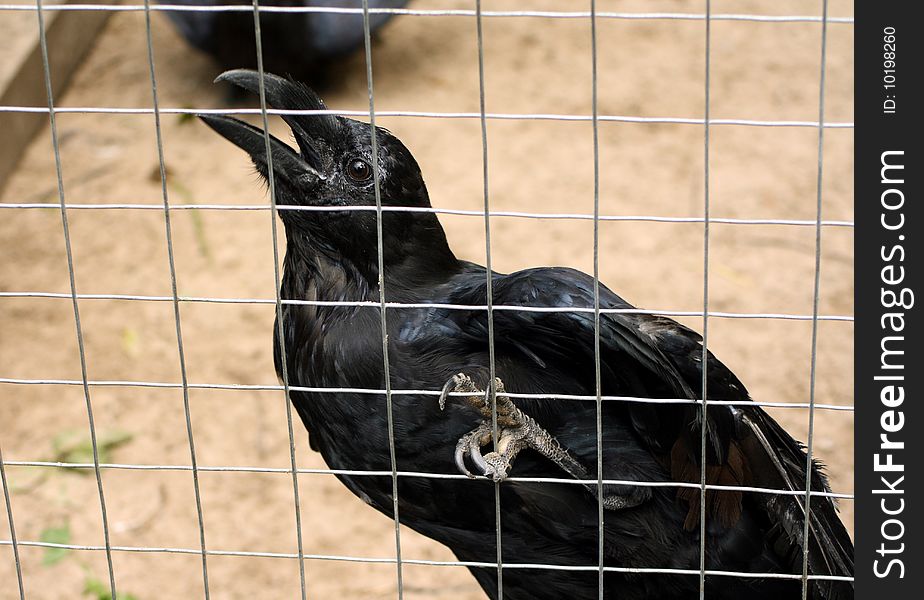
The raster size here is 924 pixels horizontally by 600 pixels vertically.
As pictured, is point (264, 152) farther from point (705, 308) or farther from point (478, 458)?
point (705, 308)

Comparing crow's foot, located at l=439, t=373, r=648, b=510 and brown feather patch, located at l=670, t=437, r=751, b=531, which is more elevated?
crow's foot, located at l=439, t=373, r=648, b=510

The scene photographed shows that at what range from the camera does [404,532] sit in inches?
137

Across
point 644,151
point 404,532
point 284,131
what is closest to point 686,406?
point 404,532

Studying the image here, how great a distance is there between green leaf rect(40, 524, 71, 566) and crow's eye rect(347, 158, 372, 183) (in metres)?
1.51

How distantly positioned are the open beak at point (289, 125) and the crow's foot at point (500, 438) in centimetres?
61

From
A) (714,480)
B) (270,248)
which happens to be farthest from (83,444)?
(714,480)

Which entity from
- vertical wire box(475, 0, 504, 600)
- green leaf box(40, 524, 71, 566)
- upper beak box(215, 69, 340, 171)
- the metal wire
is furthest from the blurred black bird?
the metal wire

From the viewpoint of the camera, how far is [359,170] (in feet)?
7.98

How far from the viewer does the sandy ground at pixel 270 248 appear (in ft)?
11.2

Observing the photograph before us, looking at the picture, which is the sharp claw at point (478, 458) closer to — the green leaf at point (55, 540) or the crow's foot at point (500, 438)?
the crow's foot at point (500, 438)

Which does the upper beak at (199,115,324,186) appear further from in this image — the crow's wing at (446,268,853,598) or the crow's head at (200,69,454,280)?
the crow's wing at (446,268,853,598)

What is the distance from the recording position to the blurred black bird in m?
5.62
